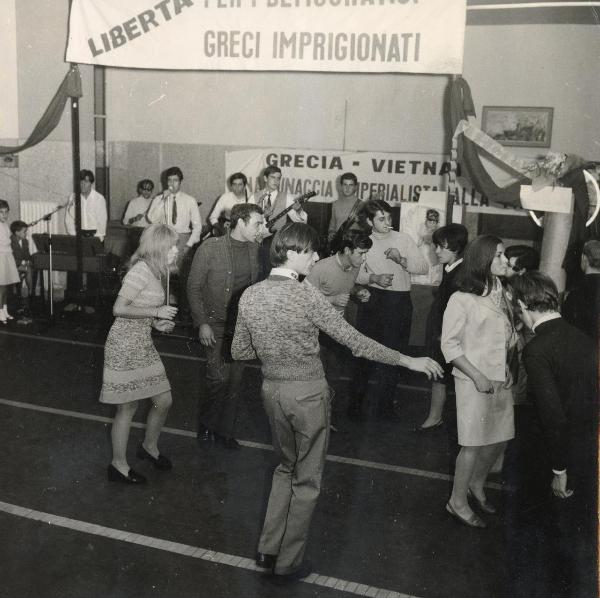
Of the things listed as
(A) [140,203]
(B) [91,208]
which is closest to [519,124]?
(A) [140,203]

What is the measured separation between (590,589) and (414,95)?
308 inches

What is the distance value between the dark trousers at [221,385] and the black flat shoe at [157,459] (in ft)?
1.84

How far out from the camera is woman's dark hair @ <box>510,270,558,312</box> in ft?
13.5

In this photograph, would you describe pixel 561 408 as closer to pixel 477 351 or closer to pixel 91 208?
pixel 477 351

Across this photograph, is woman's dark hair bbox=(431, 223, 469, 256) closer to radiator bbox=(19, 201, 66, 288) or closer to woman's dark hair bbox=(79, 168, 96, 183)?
woman's dark hair bbox=(79, 168, 96, 183)

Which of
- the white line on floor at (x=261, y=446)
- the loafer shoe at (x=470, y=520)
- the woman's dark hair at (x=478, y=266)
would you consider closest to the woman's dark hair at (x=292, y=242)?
the woman's dark hair at (x=478, y=266)

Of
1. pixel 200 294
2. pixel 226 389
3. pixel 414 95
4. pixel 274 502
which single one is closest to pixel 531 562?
pixel 274 502

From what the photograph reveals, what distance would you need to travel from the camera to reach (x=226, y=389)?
5.71 metres

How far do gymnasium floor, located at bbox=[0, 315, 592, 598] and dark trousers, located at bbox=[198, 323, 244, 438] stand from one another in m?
0.21

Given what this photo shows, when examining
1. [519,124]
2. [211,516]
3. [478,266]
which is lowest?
[211,516]

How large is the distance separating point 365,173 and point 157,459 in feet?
19.8

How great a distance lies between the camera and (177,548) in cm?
421

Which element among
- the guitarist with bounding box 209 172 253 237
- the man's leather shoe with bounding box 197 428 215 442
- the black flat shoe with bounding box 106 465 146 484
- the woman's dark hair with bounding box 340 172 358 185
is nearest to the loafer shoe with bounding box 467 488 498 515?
the man's leather shoe with bounding box 197 428 215 442

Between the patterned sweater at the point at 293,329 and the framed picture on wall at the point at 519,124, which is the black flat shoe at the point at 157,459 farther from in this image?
the framed picture on wall at the point at 519,124
